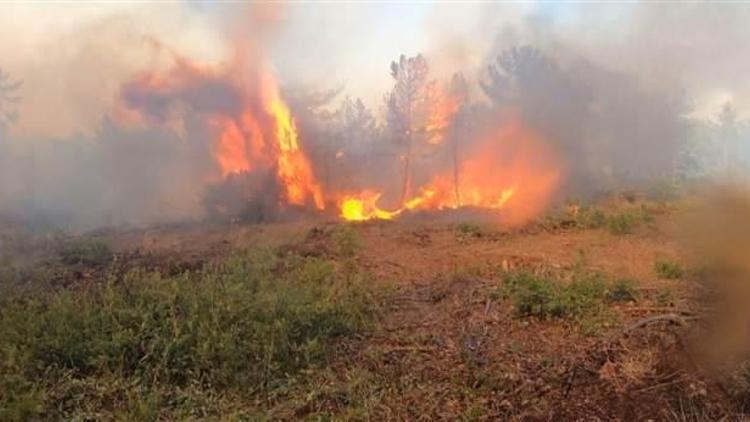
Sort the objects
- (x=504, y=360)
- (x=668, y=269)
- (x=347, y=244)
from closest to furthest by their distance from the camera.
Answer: (x=504, y=360), (x=668, y=269), (x=347, y=244)

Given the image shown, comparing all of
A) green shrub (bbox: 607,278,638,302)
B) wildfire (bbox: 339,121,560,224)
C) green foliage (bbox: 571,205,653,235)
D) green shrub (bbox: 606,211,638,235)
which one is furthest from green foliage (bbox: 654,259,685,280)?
wildfire (bbox: 339,121,560,224)

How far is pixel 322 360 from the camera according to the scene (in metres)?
7.90

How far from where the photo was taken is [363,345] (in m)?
8.38

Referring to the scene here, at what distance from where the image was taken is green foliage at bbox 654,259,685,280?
10.6 meters

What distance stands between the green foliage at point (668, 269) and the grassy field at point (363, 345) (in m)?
0.07

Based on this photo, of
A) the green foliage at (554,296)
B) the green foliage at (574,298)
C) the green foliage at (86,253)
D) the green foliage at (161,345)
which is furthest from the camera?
the green foliage at (86,253)

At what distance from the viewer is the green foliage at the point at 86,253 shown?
14.8 meters

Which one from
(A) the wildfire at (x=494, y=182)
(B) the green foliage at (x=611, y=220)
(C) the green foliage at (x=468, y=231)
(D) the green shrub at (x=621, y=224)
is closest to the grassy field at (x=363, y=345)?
(D) the green shrub at (x=621, y=224)

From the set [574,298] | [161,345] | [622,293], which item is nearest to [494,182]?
[622,293]

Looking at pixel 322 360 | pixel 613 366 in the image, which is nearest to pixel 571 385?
pixel 613 366

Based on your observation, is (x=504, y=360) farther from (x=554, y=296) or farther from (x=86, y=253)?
(x=86, y=253)

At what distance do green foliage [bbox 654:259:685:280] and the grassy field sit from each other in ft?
0.22

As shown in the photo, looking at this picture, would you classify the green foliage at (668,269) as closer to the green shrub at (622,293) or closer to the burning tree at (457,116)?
the green shrub at (622,293)

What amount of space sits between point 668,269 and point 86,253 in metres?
11.6
